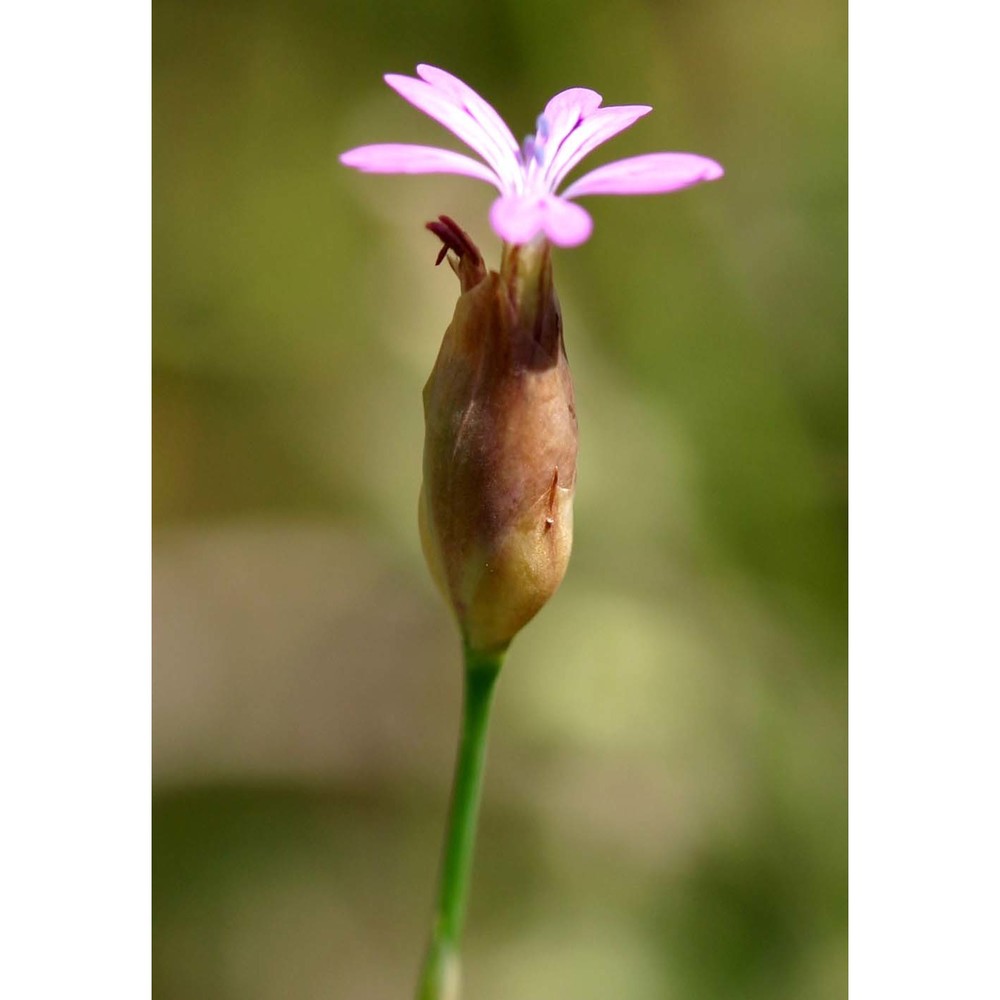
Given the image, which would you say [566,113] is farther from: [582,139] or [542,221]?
[542,221]

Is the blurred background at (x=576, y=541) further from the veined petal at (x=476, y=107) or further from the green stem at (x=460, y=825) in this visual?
the veined petal at (x=476, y=107)

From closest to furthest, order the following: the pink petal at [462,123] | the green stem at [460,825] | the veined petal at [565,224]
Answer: the veined petal at [565,224] < the pink petal at [462,123] < the green stem at [460,825]

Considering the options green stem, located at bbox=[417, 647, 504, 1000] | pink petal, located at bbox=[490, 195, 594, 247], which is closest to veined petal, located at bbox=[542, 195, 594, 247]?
pink petal, located at bbox=[490, 195, 594, 247]

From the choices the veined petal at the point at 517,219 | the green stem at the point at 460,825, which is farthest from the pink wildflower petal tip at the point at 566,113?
the green stem at the point at 460,825

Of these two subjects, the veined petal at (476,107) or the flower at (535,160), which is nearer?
the flower at (535,160)

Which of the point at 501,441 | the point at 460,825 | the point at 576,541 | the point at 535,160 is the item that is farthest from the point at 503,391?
the point at 576,541

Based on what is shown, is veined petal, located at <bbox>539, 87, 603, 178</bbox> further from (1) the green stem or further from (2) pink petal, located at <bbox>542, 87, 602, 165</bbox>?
(1) the green stem
